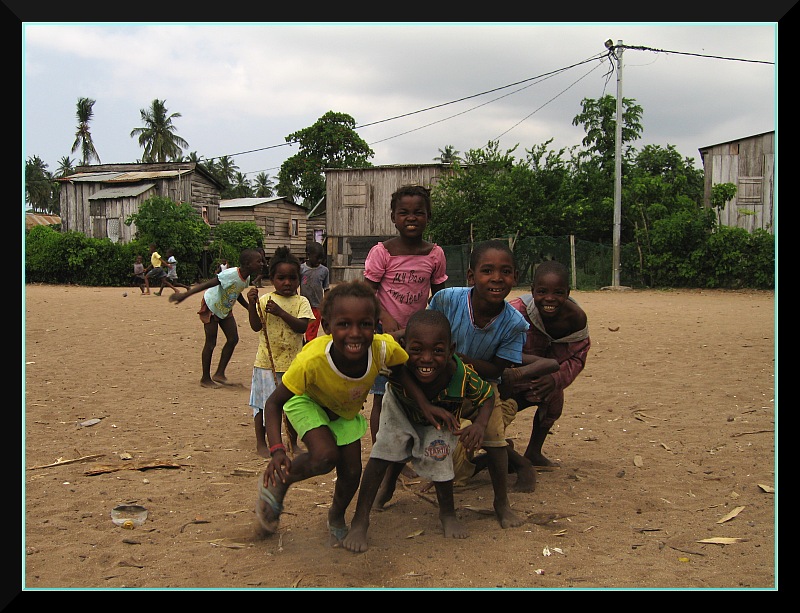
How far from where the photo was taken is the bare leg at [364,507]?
319 cm

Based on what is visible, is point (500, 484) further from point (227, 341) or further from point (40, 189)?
point (40, 189)

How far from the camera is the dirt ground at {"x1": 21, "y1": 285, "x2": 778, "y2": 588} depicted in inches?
115

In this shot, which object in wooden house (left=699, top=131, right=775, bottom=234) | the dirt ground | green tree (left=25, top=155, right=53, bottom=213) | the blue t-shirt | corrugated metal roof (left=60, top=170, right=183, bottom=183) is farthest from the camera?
green tree (left=25, top=155, right=53, bottom=213)

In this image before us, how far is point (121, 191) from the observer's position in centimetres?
3059

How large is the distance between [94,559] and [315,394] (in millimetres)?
1195

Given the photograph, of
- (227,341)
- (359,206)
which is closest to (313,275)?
(227,341)

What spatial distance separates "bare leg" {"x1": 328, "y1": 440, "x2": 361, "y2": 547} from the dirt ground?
87mm

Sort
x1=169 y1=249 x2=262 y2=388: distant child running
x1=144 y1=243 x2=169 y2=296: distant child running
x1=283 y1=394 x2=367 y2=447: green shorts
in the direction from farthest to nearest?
x1=144 y1=243 x2=169 y2=296: distant child running → x1=169 y1=249 x2=262 y2=388: distant child running → x1=283 y1=394 x2=367 y2=447: green shorts

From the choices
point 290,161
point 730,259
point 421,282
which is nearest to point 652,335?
point 421,282

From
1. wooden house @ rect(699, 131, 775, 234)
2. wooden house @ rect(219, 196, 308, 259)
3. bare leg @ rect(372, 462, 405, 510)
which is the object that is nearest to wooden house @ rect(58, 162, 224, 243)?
wooden house @ rect(219, 196, 308, 259)

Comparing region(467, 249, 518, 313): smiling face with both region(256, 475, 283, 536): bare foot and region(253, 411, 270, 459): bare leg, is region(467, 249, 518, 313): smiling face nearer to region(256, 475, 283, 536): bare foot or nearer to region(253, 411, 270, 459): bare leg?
region(256, 475, 283, 536): bare foot

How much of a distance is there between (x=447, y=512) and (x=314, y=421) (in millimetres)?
841

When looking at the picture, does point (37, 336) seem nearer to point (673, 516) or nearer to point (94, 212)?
point (673, 516)

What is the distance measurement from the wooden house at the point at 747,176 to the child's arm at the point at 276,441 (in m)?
22.5
